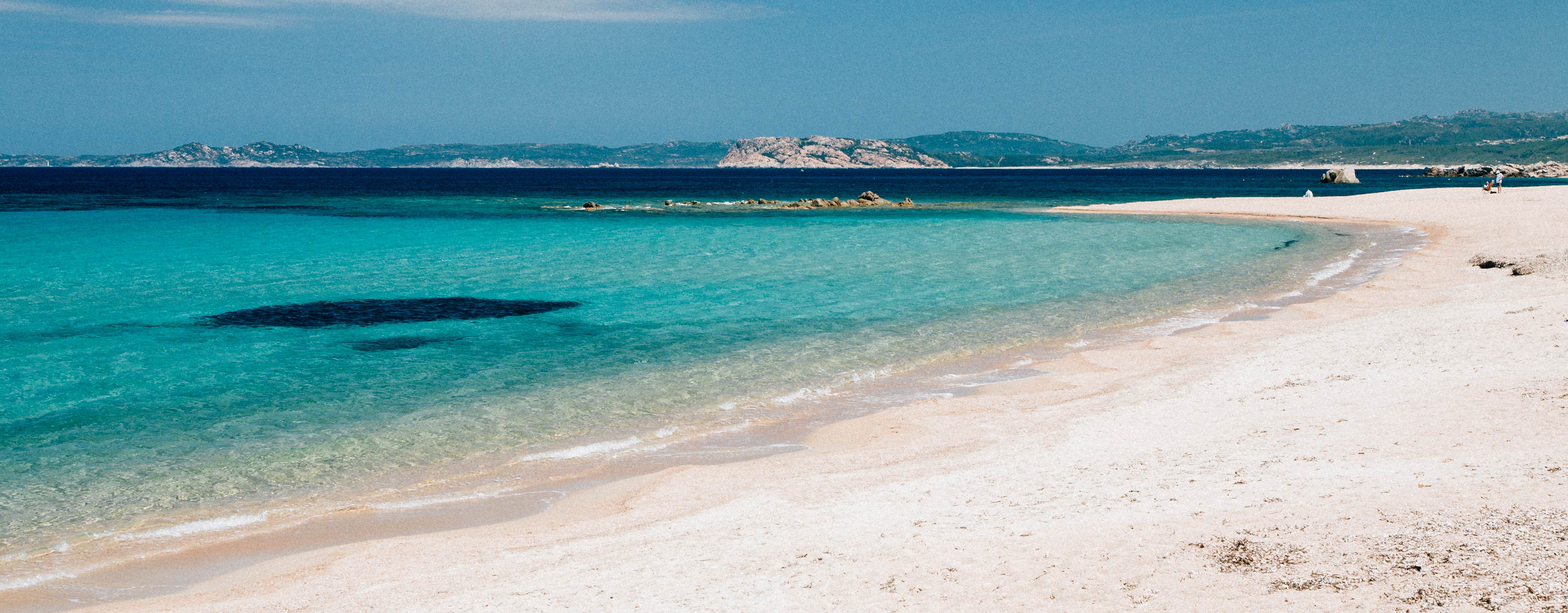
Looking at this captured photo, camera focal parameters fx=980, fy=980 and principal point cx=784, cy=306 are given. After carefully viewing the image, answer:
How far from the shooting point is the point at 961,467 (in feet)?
34.0

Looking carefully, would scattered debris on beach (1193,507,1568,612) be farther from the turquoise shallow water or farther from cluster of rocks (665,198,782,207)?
cluster of rocks (665,198,782,207)

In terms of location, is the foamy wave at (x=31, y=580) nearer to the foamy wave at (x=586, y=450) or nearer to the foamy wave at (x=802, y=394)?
the foamy wave at (x=586, y=450)

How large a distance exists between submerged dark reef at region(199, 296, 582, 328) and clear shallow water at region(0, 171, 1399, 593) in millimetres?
703

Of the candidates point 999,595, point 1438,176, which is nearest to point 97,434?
point 999,595

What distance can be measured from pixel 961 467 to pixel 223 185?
167 m

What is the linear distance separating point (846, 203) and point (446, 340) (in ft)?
223

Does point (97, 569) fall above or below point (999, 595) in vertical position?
below

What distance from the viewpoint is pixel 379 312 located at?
81.0 feet

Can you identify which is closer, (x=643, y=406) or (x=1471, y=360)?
(x=1471, y=360)

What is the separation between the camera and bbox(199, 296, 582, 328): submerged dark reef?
23031 mm

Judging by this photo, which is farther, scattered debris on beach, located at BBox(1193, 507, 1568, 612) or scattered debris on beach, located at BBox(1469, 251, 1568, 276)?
scattered debris on beach, located at BBox(1469, 251, 1568, 276)

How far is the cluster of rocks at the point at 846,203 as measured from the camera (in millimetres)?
84375

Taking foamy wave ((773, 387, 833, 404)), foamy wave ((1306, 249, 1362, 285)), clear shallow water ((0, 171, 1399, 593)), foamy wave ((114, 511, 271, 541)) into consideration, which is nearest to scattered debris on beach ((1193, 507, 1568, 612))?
clear shallow water ((0, 171, 1399, 593))

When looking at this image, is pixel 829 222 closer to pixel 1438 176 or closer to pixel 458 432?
pixel 458 432
